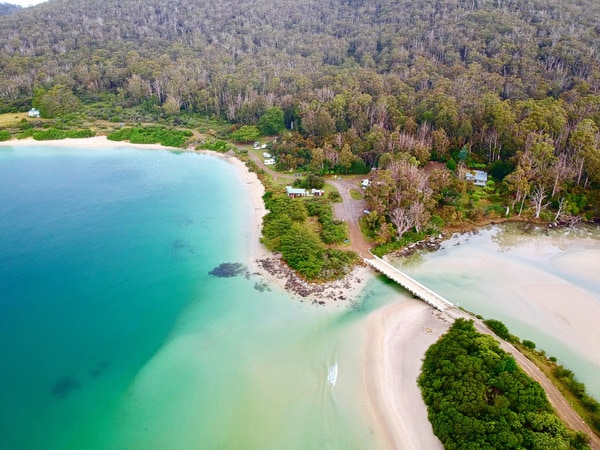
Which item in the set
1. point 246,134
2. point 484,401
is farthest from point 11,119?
point 484,401

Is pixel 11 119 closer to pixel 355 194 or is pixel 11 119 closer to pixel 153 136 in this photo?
pixel 153 136

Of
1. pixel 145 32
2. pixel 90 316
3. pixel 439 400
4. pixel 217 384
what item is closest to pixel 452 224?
pixel 439 400

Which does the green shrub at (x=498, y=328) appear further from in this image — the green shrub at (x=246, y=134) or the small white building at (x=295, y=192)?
the green shrub at (x=246, y=134)

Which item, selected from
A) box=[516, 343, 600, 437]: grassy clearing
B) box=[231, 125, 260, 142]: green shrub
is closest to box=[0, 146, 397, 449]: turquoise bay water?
box=[516, 343, 600, 437]: grassy clearing

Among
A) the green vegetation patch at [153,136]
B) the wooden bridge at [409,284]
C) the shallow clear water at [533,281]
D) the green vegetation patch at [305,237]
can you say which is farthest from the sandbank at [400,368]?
the green vegetation patch at [153,136]

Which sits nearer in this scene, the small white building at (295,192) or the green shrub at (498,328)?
the green shrub at (498,328)

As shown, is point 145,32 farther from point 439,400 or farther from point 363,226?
point 439,400
